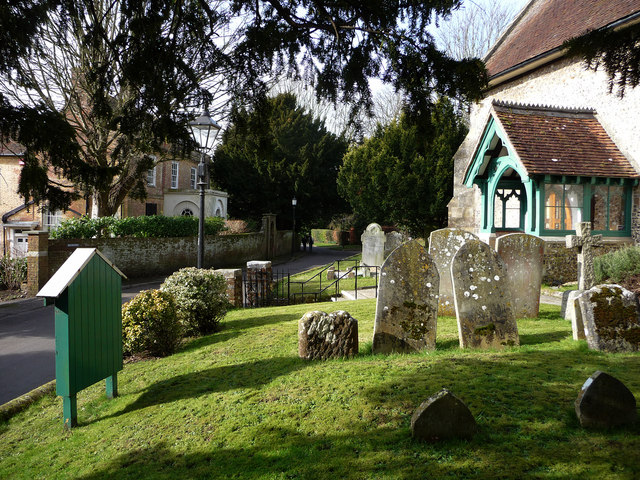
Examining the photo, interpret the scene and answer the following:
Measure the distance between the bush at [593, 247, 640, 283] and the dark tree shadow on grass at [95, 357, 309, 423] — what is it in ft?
30.0

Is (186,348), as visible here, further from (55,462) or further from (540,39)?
(540,39)

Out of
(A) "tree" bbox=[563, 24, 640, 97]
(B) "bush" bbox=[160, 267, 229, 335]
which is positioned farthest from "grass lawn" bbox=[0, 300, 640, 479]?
(A) "tree" bbox=[563, 24, 640, 97]

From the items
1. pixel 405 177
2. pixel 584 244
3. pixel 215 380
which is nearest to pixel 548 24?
pixel 405 177

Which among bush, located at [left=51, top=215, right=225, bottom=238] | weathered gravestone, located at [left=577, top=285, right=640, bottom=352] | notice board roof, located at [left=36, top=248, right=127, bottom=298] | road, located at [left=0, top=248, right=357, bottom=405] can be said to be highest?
bush, located at [left=51, top=215, right=225, bottom=238]

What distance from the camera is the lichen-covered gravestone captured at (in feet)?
20.0

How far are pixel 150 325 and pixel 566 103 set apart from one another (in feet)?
51.7

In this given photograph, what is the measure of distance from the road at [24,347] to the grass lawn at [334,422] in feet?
2.99

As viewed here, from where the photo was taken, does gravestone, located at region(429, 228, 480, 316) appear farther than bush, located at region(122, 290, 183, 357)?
Yes

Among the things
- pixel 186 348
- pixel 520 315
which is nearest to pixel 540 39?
pixel 520 315

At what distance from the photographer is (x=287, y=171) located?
33.6 metres

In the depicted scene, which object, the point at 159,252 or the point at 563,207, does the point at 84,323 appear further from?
the point at 159,252

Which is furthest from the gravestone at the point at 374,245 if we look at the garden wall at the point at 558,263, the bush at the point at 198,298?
the bush at the point at 198,298

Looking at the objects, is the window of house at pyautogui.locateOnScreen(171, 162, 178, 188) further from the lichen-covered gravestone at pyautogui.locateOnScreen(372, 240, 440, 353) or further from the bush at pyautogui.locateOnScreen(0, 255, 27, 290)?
the lichen-covered gravestone at pyautogui.locateOnScreen(372, 240, 440, 353)

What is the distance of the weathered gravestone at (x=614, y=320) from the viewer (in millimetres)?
5609
